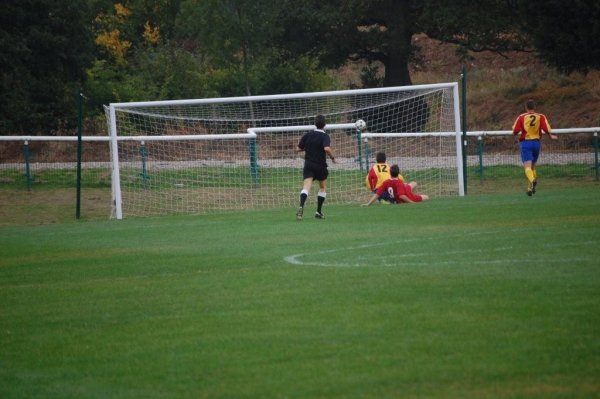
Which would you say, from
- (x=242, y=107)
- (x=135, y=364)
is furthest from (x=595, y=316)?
(x=242, y=107)

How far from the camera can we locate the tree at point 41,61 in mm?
44906

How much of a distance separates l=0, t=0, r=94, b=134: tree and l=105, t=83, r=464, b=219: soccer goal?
16433 millimetres

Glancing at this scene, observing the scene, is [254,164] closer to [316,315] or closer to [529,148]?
[529,148]

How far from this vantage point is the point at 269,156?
93.1 ft

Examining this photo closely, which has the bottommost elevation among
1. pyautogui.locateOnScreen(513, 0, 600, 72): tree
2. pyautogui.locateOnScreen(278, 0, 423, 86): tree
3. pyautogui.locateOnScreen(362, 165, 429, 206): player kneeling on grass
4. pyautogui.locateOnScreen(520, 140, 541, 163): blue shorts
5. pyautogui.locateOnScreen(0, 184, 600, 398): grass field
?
pyautogui.locateOnScreen(0, 184, 600, 398): grass field

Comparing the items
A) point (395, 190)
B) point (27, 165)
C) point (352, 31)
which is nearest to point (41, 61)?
point (352, 31)

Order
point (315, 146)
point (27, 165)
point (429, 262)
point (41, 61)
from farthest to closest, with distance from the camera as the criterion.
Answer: point (41, 61) → point (27, 165) → point (315, 146) → point (429, 262)

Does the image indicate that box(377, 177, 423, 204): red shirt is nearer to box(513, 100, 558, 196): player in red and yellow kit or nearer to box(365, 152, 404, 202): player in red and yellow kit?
box(365, 152, 404, 202): player in red and yellow kit

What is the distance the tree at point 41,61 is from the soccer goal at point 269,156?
16.4 metres

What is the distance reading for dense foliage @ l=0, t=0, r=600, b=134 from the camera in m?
46.5

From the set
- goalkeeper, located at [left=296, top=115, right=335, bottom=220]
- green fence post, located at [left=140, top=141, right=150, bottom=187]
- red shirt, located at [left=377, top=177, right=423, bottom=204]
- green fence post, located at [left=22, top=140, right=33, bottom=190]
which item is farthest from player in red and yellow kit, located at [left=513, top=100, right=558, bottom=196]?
green fence post, located at [left=22, top=140, right=33, bottom=190]

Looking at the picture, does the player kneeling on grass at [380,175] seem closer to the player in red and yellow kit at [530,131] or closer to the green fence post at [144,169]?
the player in red and yellow kit at [530,131]

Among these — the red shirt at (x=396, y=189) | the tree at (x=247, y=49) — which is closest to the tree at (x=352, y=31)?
the tree at (x=247, y=49)

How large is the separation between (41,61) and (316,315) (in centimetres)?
4250
